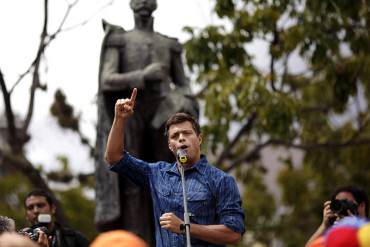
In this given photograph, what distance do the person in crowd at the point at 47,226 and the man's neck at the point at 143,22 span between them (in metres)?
2.27

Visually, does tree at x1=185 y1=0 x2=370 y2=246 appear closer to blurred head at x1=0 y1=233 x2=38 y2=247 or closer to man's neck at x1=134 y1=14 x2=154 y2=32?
man's neck at x1=134 y1=14 x2=154 y2=32

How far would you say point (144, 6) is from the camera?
9781 millimetres

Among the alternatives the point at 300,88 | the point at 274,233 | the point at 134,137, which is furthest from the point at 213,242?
the point at 274,233

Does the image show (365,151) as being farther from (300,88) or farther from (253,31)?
(253,31)

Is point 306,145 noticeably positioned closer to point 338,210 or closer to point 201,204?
point 338,210

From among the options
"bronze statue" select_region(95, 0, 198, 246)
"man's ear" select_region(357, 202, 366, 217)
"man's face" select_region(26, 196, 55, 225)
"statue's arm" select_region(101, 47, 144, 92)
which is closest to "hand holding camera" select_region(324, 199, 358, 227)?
"man's ear" select_region(357, 202, 366, 217)

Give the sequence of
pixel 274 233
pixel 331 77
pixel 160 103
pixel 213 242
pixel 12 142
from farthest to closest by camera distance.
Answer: pixel 274 233
pixel 331 77
pixel 12 142
pixel 160 103
pixel 213 242

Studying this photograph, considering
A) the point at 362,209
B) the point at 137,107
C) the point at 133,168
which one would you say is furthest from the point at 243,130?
the point at 133,168

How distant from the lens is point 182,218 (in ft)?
20.9

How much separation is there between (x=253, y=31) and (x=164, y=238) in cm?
881

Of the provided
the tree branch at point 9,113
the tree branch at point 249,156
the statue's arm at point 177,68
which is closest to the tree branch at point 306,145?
the tree branch at point 249,156

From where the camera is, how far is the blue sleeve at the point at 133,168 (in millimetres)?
6527

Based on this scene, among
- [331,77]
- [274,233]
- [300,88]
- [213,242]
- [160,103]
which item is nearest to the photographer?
[213,242]

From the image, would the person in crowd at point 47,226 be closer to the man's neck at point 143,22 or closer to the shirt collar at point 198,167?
the shirt collar at point 198,167
